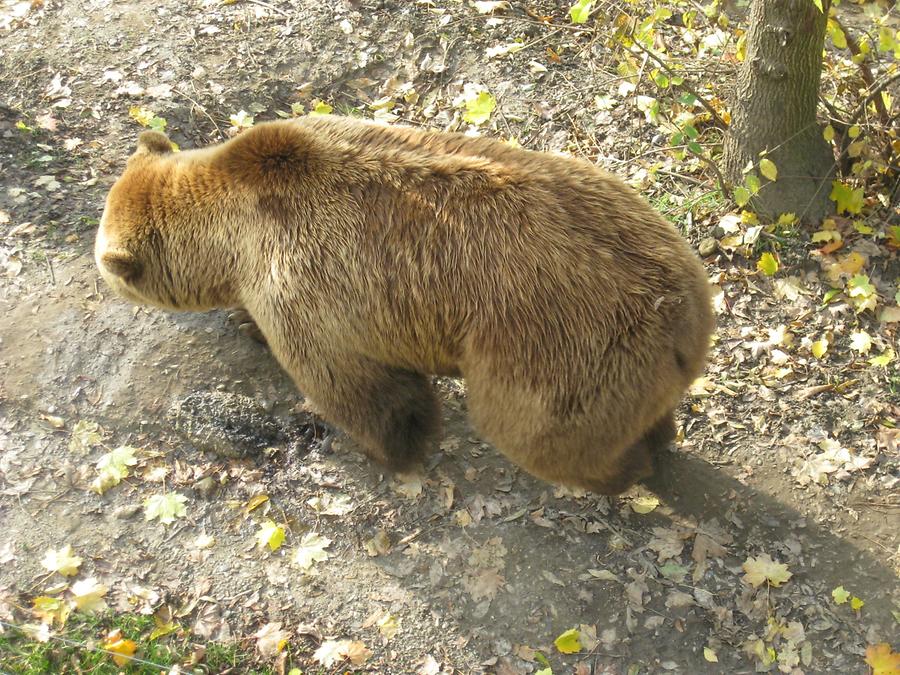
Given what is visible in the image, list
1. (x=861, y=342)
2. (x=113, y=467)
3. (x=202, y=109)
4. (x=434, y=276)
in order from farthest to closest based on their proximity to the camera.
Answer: (x=202, y=109)
(x=861, y=342)
(x=113, y=467)
(x=434, y=276)

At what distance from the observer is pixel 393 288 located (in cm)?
392

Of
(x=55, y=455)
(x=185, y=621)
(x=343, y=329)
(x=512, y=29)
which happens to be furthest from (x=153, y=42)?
(x=185, y=621)

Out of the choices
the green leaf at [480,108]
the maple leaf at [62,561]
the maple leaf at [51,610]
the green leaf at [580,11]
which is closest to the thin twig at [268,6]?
the green leaf at [480,108]

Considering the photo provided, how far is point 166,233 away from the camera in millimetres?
4289

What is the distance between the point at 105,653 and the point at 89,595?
0.37 meters

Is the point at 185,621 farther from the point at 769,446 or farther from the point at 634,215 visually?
the point at 769,446

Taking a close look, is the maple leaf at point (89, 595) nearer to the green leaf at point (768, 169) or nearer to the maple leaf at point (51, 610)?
the maple leaf at point (51, 610)

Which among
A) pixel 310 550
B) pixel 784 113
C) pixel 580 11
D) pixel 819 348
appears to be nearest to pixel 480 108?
pixel 580 11

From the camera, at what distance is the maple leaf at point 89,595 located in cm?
435

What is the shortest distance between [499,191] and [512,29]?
3944mm

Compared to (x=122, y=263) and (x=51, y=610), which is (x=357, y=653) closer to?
(x=51, y=610)

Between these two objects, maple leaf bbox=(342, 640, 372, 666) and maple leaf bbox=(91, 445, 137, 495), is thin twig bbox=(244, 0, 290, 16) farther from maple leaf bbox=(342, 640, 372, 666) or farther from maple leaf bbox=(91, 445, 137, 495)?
maple leaf bbox=(342, 640, 372, 666)

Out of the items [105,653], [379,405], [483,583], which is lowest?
[105,653]

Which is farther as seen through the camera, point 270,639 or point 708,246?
point 708,246
